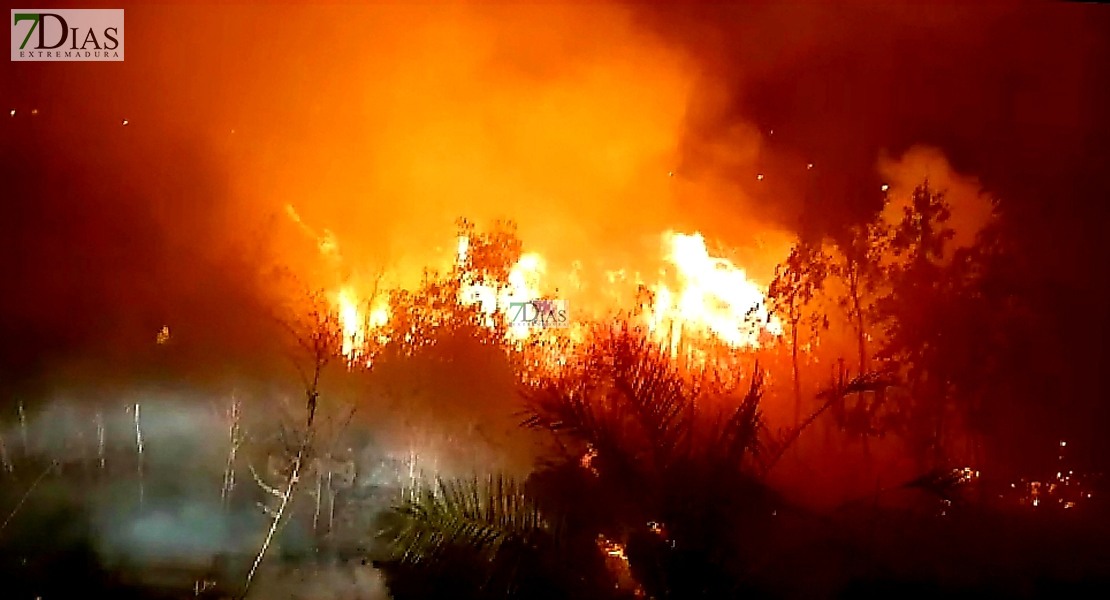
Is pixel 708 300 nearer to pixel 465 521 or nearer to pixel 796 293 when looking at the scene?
pixel 796 293

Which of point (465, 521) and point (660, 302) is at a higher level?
point (660, 302)

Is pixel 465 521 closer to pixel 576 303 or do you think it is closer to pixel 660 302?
pixel 576 303

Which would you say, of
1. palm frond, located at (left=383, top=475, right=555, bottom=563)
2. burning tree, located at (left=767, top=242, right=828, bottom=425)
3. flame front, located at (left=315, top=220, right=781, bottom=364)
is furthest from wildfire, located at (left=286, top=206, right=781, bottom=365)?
palm frond, located at (left=383, top=475, right=555, bottom=563)

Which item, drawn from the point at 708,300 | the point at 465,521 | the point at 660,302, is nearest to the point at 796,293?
the point at 708,300

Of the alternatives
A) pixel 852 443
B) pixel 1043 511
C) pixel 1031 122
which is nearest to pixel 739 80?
pixel 1031 122

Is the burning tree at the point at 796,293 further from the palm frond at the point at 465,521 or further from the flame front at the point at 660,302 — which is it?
the palm frond at the point at 465,521

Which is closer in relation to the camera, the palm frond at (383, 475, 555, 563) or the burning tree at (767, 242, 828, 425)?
the palm frond at (383, 475, 555, 563)

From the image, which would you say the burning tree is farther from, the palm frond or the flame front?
the palm frond

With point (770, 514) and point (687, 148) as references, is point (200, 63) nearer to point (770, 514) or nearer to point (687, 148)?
point (687, 148)

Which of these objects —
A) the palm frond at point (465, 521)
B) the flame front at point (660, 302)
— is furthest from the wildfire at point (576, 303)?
the palm frond at point (465, 521)

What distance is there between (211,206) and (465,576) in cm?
131

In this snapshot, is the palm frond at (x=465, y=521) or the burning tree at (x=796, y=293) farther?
the burning tree at (x=796, y=293)

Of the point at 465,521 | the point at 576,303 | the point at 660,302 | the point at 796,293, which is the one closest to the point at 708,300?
the point at 660,302

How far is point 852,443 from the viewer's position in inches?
111
